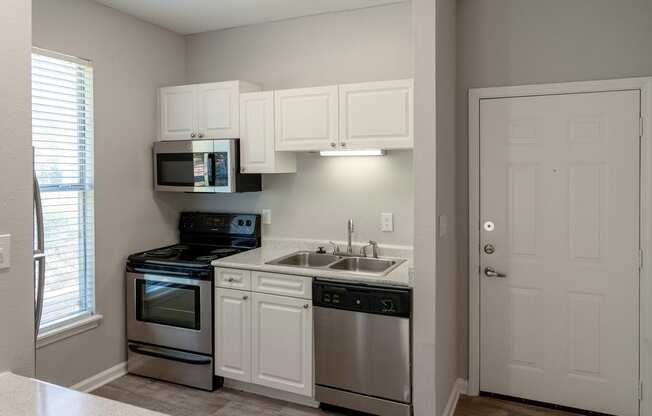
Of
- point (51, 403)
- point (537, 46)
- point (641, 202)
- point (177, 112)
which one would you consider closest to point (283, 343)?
point (51, 403)

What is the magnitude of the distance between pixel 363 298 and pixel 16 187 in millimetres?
1837

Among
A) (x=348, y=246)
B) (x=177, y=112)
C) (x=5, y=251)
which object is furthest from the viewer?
(x=177, y=112)

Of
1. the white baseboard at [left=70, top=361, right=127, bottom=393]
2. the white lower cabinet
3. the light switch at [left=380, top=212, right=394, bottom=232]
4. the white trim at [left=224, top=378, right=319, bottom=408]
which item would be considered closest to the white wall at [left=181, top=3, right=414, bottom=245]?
the light switch at [left=380, top=212, right=394, bottom=232]

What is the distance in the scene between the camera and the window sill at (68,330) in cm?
297

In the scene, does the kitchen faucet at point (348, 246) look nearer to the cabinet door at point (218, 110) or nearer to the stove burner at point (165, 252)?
the cabinet door at point (218, 110)

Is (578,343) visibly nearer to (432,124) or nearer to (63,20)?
(432,124)

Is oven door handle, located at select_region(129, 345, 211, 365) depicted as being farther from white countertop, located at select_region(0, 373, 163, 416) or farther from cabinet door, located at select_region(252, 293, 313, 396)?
white countertop, located at select_region(0, 373, 163, 416)

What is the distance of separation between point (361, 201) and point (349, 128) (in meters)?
0.64

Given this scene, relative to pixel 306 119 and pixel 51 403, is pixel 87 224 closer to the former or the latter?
pixel 306 119

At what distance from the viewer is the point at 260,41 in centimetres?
384

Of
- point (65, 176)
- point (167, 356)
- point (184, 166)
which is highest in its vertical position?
point (184, 166)

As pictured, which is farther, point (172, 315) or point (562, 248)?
point (172, 315)

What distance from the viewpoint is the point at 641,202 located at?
2.78 meters

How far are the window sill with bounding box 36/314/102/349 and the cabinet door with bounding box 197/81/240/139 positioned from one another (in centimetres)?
156
